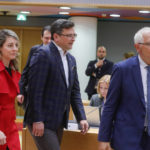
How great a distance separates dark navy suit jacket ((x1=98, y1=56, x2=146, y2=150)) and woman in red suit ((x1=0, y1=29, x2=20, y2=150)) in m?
0.70

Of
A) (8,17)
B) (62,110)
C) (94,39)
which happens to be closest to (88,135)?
(62,110)

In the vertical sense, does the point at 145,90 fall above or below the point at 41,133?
above

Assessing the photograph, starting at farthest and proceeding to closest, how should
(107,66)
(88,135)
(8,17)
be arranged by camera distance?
(8,17) → (107,66) → (88,135)

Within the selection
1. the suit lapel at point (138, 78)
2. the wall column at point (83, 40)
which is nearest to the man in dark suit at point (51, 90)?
the suit lapel at point (138, 78)

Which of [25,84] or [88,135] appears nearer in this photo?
[88,135]

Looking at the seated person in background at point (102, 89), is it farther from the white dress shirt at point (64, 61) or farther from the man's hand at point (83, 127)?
the white dress shirt at point (64, 61)

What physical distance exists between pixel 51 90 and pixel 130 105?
692 mm

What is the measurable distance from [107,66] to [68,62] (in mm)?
4528

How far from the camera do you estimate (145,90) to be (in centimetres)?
284

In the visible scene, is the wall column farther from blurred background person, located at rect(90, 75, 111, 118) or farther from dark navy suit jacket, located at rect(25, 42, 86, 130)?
dark navy suit jacket, located at rect(25, 42, 86, 130)

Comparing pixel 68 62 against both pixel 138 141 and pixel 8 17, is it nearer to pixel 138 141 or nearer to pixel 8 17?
pixel 138 141

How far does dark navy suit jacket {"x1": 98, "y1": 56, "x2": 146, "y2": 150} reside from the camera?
2.80 metres

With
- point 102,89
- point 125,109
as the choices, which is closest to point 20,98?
point 125,109

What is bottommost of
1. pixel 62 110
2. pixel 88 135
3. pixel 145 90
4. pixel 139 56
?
pixel 88 135
